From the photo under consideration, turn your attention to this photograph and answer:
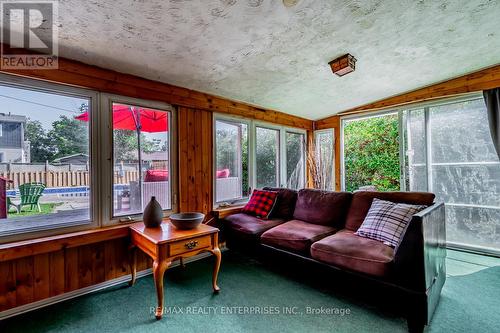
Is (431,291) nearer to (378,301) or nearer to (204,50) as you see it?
(378,301)

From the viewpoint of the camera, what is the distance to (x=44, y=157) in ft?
6.66

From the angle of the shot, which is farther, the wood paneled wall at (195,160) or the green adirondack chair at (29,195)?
the wood paneled wall at (195,160)

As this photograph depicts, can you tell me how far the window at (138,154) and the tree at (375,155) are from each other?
12.3 ft

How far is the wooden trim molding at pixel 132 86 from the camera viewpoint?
203 cm

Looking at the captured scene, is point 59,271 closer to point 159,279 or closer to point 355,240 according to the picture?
point 159,279

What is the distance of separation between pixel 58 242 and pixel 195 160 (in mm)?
1542

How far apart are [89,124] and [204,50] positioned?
1323mm

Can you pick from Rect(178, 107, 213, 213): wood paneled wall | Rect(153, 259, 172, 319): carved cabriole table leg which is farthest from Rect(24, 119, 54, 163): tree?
Rect(153, 259, 172, 319): carved cabriole table leg

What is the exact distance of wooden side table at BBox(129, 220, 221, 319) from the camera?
1.78 meters

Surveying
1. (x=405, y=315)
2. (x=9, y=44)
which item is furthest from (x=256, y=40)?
(x=405, y=315)

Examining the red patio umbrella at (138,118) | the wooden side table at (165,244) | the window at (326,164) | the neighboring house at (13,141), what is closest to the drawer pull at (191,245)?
the wooden side table at (165,244)

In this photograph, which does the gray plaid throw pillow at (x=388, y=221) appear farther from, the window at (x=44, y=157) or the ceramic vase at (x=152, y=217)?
the window at (x=44, y=157)

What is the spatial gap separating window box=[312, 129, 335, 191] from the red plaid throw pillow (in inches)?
64.6

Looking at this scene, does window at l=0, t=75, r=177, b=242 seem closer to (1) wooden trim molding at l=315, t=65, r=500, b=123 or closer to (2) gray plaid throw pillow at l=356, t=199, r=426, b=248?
(2) gray plaid throw pillow at l=356, t=199, r=426, b=248
